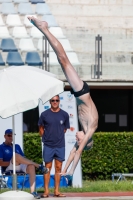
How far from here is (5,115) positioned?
427 inches

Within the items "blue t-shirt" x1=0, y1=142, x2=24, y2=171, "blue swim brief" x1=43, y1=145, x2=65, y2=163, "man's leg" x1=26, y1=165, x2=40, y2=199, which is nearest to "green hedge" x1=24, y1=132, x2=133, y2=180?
"blue t-shirt" x1=0, y1=142, x2=24, y2=171

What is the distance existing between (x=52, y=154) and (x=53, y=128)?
1.56ft

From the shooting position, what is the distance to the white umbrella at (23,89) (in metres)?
11.0

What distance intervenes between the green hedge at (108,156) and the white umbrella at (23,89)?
5745 mm

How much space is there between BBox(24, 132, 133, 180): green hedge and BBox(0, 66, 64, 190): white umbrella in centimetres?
574

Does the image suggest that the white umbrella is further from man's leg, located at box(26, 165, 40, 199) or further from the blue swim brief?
the blue swim brief

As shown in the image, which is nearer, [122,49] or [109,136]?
[109,136]

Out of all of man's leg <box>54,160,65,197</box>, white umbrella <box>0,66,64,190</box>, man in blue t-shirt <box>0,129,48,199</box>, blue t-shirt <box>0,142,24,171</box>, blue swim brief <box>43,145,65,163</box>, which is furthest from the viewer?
blue t-shirt <box>0,142,24,171</box>

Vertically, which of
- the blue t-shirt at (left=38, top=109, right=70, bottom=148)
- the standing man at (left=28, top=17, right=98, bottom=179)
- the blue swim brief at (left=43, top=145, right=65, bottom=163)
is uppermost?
the standing man at (left=28, top=17, right=98, bottom=179)

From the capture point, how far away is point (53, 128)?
1268 centimetres

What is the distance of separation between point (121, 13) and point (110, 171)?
23.7 ft

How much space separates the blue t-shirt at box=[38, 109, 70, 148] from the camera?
1266 cm

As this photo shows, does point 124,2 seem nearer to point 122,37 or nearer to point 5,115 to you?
point 122,37

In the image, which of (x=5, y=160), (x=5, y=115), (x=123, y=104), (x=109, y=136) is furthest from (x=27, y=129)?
(x=5, y=115)
